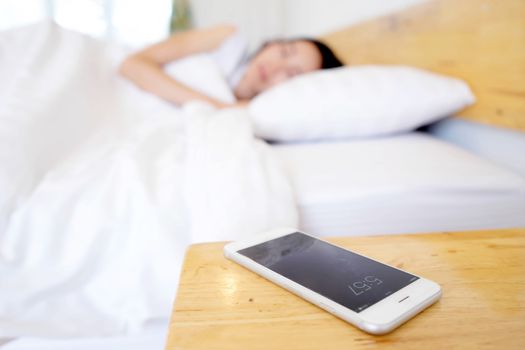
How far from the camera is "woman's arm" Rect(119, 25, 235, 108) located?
115cm

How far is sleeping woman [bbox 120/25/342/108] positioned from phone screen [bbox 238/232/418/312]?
905 millimetres

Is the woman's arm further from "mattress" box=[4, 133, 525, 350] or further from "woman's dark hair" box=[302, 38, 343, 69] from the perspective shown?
"mattress" box=[4, 133, 525, 350]

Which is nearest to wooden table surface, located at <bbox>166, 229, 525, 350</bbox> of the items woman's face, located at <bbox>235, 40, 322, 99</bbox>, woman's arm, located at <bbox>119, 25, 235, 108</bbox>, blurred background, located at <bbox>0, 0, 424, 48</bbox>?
woman's arm, located at <bbox>119, 25, 235, 108</bbox>

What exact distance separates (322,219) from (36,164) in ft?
1.55

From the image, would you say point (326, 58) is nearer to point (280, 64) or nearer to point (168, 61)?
point (280, 64)

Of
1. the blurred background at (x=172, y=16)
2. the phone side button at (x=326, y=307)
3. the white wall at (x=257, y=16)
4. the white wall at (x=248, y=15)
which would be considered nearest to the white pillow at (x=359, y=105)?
the phone side button at (x=326, y=307)

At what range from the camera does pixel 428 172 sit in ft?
1.95

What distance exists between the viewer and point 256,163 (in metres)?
0.57

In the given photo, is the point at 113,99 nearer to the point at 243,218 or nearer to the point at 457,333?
the point at 243,218

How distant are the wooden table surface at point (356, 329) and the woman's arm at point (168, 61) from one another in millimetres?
825

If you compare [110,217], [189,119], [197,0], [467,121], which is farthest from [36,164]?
[197,0]

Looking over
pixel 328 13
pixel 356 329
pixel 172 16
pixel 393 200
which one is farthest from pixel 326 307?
pixel 172 16

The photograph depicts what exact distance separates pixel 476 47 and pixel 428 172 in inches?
13.7

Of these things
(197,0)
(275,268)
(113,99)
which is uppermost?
(197,0)
